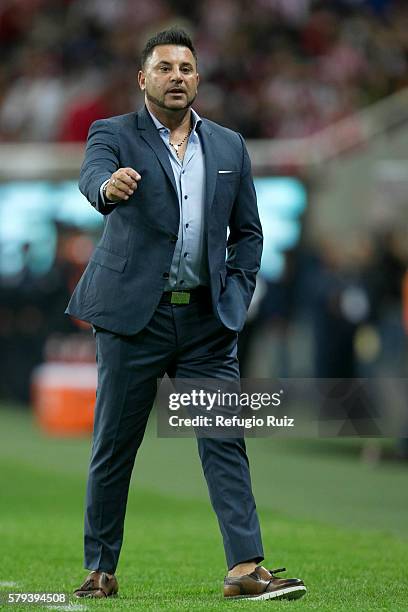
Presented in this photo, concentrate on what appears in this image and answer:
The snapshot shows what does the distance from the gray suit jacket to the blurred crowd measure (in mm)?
13412

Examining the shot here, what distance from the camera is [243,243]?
6.20 m

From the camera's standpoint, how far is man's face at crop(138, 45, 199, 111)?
5.89 meters

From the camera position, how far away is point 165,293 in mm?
6020

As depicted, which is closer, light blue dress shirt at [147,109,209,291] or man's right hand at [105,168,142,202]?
man's right hand at [105,168,142,202]

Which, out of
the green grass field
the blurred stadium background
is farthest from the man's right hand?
the blurred stadium background

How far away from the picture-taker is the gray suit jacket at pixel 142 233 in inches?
233

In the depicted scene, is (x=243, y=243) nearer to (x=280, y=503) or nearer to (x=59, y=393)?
(x=280, y=503)

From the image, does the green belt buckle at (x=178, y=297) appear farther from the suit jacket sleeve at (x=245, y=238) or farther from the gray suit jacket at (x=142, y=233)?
the suit jacket sleeve at (x=245, y=238)

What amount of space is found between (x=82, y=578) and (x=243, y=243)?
1.86 m

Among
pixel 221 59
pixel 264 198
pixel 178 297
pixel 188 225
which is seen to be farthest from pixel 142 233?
pixel 221 59

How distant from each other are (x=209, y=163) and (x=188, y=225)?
0.28 metres

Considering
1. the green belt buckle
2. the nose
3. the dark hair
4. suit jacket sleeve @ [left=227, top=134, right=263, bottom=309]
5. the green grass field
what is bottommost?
the green grass field

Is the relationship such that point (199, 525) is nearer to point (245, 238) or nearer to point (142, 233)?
point (245, 238)

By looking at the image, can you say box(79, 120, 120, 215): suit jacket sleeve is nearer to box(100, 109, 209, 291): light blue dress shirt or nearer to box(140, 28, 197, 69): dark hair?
box(100, 109, 209, 291): light blue dress shirt
